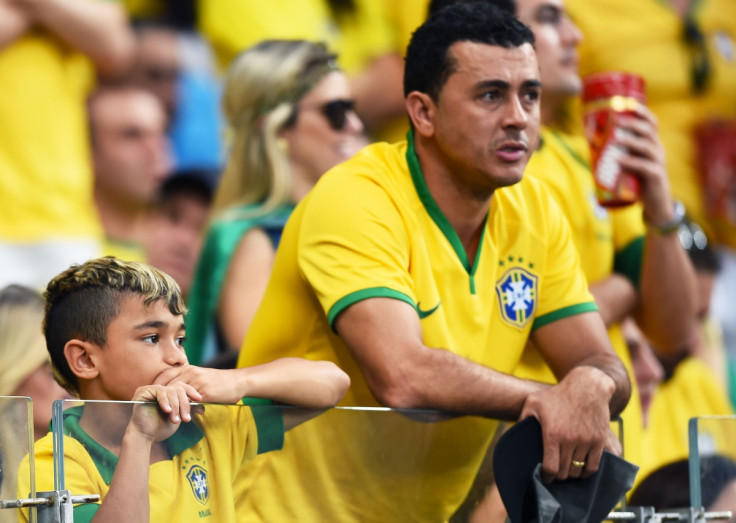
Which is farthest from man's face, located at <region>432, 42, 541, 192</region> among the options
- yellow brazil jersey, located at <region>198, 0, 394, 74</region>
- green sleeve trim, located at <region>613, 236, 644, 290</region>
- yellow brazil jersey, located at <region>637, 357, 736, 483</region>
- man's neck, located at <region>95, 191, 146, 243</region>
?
yellow brazil jersey, located at <region>198, 0, 394, 74</region>

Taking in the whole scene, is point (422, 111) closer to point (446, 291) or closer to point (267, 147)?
point (446, 291)

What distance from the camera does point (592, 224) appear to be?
148 inches

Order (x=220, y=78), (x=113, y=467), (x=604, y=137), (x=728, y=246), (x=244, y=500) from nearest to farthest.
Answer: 1. (x=113, y=467)
2. (x=244, y=500)
3. (x=604, y=137)
4. (x=220, y=78)
5. (x=728, y=246)

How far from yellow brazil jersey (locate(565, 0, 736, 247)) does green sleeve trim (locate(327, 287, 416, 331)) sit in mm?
2784

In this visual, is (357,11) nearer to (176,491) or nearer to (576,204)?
(576,204)

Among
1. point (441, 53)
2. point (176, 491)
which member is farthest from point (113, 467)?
point (441, 53)

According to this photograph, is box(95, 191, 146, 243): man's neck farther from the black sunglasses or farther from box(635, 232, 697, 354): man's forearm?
box(635, 232, 697, 354): man's forearm

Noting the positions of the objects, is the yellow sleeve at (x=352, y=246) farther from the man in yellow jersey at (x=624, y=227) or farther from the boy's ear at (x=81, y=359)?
the man in yellow jersey at (x=624, y=227)

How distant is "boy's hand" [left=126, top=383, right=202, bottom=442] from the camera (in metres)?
2.12

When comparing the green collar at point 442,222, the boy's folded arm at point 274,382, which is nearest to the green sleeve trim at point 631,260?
the green collar at point 442,222

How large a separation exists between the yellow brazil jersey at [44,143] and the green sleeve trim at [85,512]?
1.95 metres

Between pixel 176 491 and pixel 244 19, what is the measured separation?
2.73 meters

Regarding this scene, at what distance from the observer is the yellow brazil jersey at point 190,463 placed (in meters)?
2.09

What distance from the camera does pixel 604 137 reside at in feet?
11.2
